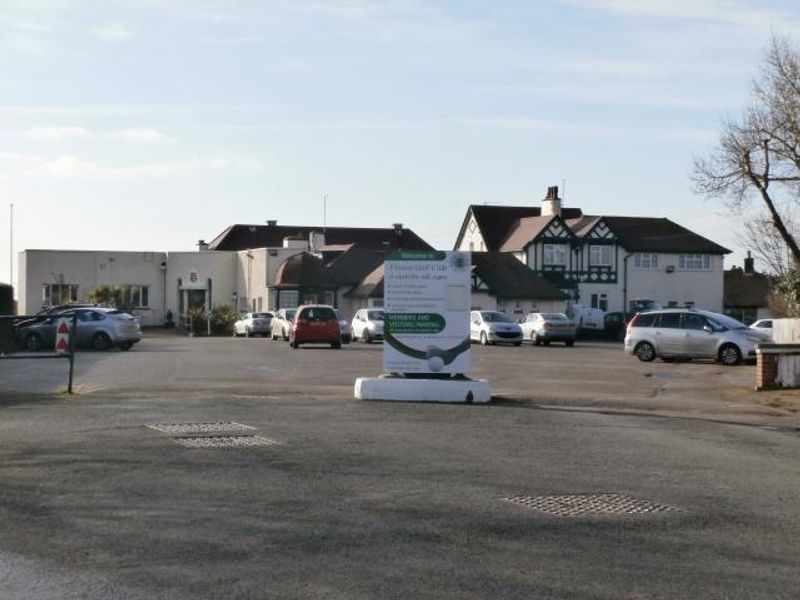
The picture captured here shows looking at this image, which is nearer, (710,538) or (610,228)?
(710,538)

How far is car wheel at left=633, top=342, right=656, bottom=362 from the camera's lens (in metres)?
34.9

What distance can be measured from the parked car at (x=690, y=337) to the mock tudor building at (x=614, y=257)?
130 ft

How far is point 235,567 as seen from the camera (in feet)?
24.2

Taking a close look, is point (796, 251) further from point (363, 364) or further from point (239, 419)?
point (239, 419)

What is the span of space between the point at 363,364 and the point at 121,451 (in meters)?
19.4

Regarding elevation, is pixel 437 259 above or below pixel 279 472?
above

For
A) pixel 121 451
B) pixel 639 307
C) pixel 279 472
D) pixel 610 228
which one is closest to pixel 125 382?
pixel 121 451

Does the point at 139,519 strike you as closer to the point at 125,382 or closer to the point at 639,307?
the point at 125,382

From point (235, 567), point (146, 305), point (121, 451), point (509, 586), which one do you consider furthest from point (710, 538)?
point (146, 305)

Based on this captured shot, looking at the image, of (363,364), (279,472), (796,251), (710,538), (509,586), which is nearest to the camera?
(509,586)

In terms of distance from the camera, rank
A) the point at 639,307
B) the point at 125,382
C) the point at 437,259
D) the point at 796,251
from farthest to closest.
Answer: the point at 639,307, the point at 796,251, the point at 125,382, the point at 437,259

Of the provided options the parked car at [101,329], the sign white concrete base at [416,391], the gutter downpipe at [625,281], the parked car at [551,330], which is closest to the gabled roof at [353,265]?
the gutter downpipe at [625,281]

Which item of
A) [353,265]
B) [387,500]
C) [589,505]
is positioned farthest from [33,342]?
[353,265]

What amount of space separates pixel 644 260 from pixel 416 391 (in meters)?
61.5
